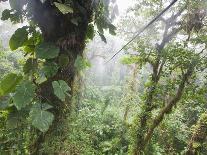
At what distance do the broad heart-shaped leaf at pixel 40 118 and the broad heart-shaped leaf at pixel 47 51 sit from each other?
0.87 ft

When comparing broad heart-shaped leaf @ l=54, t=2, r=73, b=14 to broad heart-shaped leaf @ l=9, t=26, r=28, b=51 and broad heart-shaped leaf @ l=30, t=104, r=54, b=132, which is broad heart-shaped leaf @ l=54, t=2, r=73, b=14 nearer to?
broad heart-shaped leaf @ l=9, t=26, r=28, b=51

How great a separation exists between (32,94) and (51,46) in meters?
0.27

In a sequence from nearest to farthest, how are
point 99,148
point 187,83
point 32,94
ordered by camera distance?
point 32,94
point 187,83
point 99,148

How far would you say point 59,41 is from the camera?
181 centimetres

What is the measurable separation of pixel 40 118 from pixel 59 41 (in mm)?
433

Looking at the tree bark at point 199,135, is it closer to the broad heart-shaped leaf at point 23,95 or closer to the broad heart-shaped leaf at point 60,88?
the broad heart-shaped leaf at point 60,88

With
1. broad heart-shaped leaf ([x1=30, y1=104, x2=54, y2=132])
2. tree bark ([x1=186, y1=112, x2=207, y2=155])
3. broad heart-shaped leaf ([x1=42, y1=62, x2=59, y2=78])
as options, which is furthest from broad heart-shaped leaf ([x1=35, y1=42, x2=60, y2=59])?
tree bark ([x1=186, y1=112, x2=207, y2=155])

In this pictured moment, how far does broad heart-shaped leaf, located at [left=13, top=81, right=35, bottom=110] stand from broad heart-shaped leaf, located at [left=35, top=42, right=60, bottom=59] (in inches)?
6.6

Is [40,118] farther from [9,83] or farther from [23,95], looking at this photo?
[9,83]

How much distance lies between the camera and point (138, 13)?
9.23 m

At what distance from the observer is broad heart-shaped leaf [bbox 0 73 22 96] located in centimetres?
176

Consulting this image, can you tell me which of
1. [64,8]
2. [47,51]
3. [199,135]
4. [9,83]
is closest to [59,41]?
[47,51]

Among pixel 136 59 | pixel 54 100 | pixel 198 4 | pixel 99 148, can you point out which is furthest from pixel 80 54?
pixel 99 148

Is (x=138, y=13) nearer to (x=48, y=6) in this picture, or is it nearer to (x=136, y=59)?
(x=136, y=59)
